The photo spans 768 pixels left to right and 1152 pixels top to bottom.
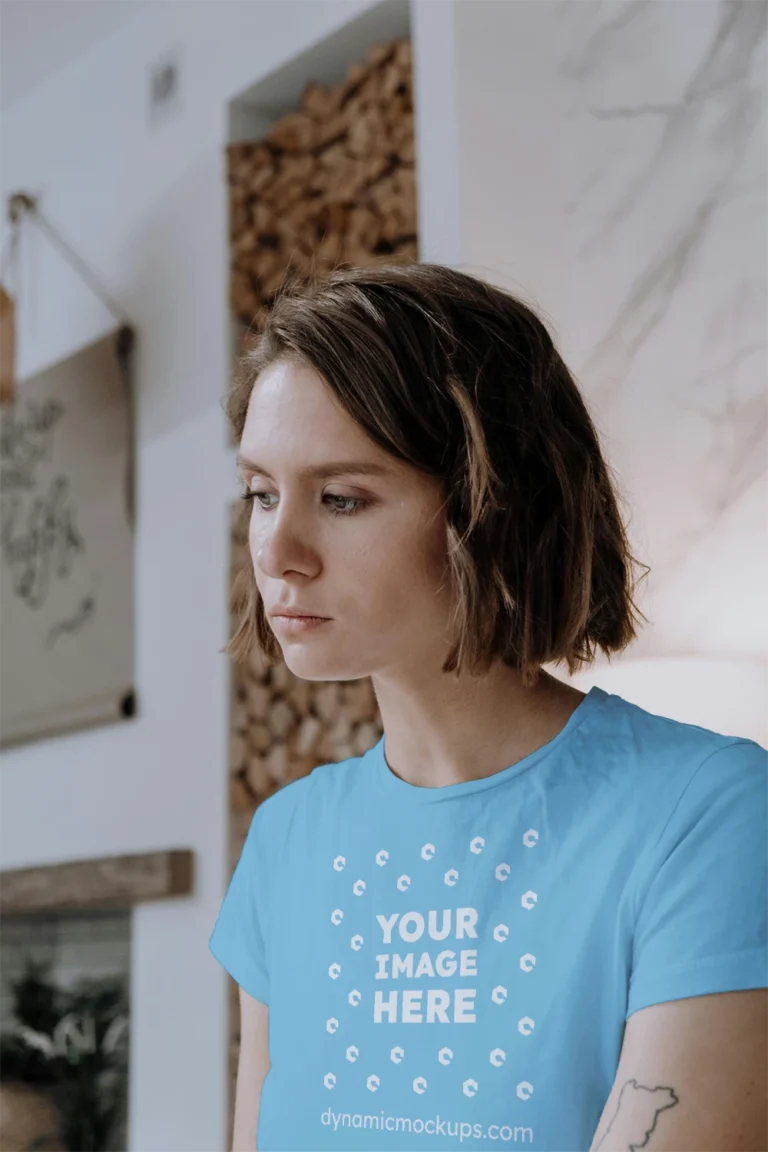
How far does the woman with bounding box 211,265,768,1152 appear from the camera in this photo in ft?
3.18

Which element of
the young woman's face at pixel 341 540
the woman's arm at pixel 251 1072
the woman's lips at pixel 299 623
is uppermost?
the young woman's face at pixel 341 540

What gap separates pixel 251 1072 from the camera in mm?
1278

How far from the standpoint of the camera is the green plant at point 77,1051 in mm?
3051

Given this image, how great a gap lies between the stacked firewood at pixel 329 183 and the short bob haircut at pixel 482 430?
1.46m

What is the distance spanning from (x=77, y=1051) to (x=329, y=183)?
6.56ft

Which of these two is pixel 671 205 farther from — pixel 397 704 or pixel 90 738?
pixel 90 738

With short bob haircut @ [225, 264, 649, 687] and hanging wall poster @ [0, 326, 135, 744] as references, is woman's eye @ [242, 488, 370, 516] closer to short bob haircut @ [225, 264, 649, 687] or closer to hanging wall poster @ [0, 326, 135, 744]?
short bob haircut @ [225, 264, 649, 687]

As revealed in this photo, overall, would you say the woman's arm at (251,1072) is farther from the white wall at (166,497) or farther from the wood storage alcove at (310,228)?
the white wall at (166,497)

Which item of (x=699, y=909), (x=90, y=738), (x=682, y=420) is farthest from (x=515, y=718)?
(x=90, y=738)

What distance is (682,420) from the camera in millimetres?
2131

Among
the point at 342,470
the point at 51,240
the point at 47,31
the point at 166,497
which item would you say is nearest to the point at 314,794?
the point at 342,470

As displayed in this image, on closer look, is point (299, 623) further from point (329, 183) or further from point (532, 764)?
point (329, 183)

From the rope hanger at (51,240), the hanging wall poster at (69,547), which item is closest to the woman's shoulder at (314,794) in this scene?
the hanging wall poster at (69,547)

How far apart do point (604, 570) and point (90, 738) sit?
7.62 ft
